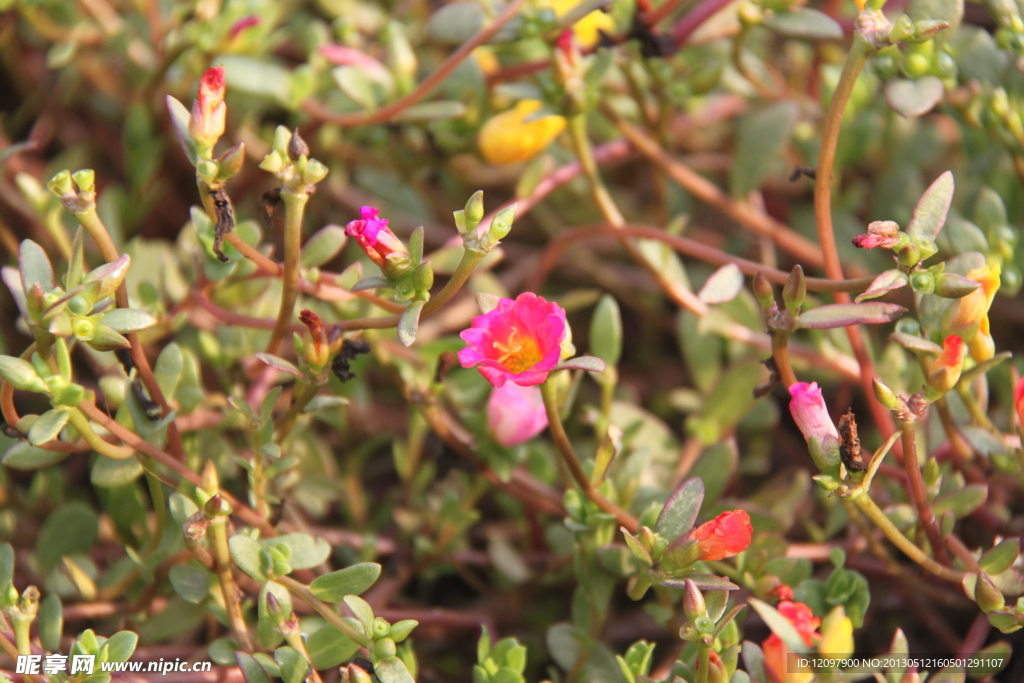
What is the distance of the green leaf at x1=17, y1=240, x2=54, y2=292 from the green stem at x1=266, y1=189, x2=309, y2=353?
0.66 ft

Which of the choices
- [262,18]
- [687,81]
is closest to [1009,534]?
[687,81]

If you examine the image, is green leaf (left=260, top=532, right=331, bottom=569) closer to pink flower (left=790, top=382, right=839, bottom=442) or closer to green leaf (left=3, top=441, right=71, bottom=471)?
green leaf (left=3, top=441, right=71, bottom=471)

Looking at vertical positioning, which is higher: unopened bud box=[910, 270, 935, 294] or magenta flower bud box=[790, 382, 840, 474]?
unopened bud box=[910, 270, 935, 294]

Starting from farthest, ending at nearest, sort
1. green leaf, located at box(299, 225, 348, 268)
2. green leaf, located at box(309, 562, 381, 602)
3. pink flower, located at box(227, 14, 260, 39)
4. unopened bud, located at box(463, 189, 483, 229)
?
pink flower, located at box(227, 14, 260, 39), green leaf, located at box(299, 225, 348, 268), green leaf, located at box(309, 562, 381, 602), unopened bud, located at box(463, 189, 483, 229)

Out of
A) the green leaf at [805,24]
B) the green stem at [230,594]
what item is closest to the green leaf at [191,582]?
the green stem at [230,594]

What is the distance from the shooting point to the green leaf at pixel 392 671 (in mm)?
744

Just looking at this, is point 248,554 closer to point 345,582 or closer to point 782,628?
point 345,582

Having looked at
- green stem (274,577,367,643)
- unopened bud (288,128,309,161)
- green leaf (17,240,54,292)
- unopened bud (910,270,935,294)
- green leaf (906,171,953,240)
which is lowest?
green stem (274,577,367,643)

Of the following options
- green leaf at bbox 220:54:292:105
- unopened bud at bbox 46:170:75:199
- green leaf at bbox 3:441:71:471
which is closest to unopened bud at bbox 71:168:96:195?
unopened bud at bbox 46:170:75:199

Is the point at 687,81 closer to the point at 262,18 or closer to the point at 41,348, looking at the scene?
the point at 262,18

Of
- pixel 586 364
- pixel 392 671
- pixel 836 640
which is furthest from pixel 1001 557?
pixel 392 671

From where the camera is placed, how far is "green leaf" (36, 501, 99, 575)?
986mm

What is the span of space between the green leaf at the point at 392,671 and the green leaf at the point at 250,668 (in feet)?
0.38

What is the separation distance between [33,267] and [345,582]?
39 centimetres
